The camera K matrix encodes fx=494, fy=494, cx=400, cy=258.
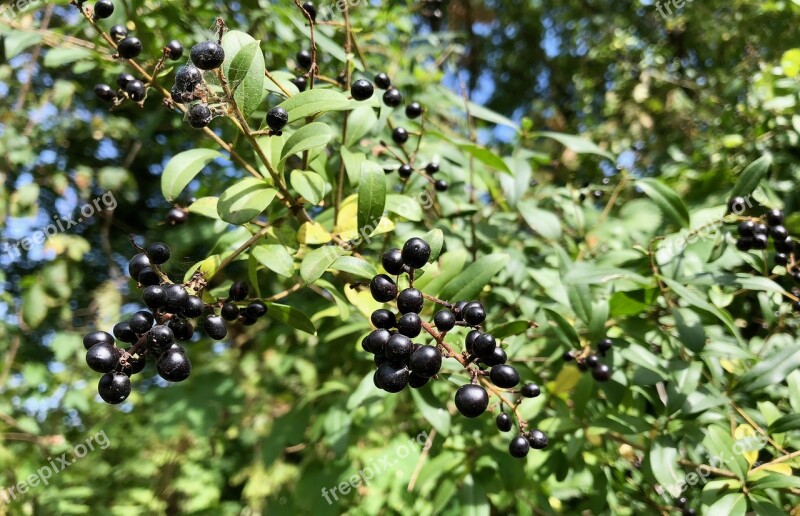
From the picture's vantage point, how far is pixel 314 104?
123 centimetres

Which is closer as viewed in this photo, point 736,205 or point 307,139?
point 307,139

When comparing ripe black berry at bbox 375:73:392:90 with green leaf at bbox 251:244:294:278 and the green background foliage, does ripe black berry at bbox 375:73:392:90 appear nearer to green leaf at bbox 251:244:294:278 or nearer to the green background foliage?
the green background foliage

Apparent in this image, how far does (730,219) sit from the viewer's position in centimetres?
169

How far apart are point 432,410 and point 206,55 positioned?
1.31 metres

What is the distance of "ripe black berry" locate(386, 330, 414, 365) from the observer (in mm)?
1038

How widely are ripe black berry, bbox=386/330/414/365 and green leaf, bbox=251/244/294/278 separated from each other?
318mm

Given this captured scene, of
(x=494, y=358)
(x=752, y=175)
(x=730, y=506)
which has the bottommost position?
(x=730, y=506)

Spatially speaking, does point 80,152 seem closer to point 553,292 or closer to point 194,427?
point 194,427

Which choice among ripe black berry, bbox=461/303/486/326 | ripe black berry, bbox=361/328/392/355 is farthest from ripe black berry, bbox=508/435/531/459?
ripe black berry, bbox=361/328/392/355

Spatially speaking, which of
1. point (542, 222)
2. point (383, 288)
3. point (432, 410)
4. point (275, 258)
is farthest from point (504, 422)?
point (542, 222)

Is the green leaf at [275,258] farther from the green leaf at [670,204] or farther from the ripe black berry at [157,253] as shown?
the green leaf at [670,204]

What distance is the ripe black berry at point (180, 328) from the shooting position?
113cm

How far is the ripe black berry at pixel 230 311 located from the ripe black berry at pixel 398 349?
1.60 ft

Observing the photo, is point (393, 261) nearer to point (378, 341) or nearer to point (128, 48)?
point (378, 341)
